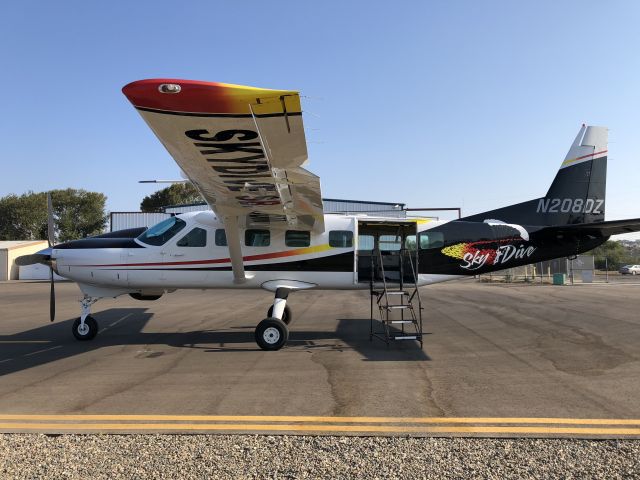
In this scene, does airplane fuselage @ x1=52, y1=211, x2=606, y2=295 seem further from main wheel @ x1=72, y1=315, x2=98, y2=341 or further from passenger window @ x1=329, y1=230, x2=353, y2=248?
main wheel @ x1=72, y1=315, x2=98, y2=341

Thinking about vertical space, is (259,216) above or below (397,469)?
above

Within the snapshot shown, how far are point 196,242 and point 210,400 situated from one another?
5006 mm

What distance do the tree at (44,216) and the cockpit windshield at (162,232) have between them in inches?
2228

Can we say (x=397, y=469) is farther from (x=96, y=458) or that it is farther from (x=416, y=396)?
(x=96, y=458)

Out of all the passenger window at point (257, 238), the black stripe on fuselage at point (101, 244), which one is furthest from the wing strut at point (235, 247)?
the black stripe on fuselage at point (101, 244)

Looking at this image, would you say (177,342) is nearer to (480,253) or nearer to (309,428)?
(309,428)

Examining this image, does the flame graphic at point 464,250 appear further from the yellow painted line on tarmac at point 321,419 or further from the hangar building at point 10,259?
the hangar building at point 10,259

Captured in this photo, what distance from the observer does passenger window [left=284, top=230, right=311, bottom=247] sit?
9.41 metres

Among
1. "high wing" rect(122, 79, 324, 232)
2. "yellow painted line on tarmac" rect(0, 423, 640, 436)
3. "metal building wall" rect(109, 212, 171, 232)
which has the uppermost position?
"metal building wall" rect(109, 212, 171, 232)

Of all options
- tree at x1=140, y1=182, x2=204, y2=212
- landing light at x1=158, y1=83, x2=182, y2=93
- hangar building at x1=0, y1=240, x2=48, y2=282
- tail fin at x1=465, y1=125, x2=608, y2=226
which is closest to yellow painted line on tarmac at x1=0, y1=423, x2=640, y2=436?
landing light at x1=158, y1=83, x2=182, y2=93

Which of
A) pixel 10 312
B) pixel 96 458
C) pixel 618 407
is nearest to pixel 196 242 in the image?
pixel 96 458

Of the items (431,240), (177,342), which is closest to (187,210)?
(177,342)

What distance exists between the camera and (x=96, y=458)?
135 inches

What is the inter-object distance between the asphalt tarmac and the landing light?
10.5 feet
